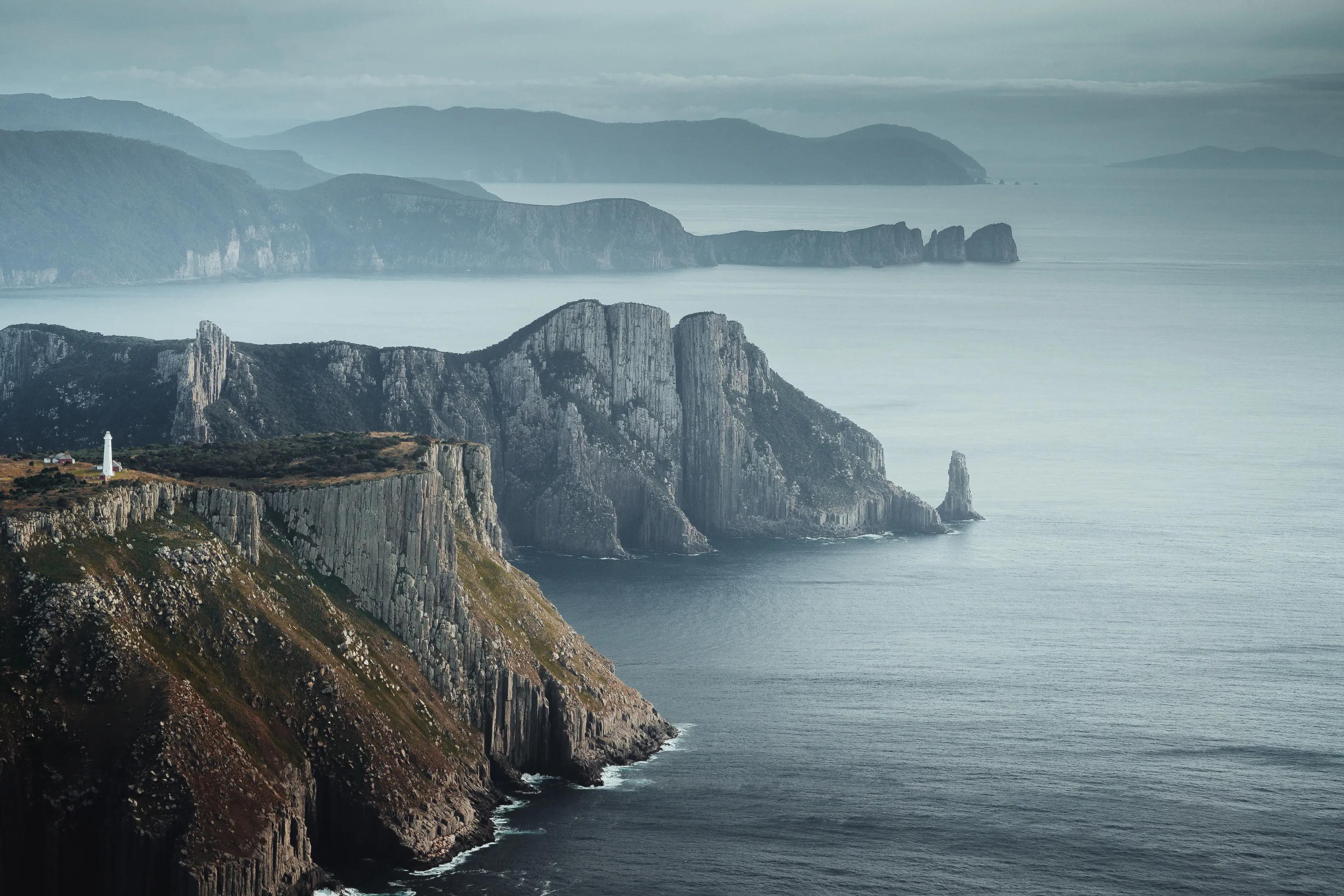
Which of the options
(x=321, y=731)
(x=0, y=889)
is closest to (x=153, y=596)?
(x=321, y=731)

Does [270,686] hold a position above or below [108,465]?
below

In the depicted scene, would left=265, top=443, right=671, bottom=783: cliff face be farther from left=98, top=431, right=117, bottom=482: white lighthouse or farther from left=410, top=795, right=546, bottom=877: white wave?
left=98, top=431, right=117, bottom=482: white lighthouse

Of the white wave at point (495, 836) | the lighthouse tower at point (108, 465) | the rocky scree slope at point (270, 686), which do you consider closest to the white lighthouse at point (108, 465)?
the lighthouse tower at point (108, 465)

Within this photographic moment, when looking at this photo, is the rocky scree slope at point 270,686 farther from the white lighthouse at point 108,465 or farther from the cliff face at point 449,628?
the white lighthouse at point 108,465

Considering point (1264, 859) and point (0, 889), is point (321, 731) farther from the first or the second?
point (1264, 859)

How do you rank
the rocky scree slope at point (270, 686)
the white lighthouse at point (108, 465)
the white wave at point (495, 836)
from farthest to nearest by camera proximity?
1. the white lighthouse at point (108, 465)
2. the white wave at point (495, 836)
3. the rocky scree slope at point (270, 686)

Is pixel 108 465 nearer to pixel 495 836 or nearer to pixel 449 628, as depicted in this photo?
pixel 449 628

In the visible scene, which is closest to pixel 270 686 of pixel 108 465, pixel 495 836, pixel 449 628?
pixel 495 836

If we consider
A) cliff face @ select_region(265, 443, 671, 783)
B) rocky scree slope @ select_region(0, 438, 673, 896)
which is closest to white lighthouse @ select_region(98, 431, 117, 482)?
rocky scree slope @ select_region(0, 438, 673, 896)
